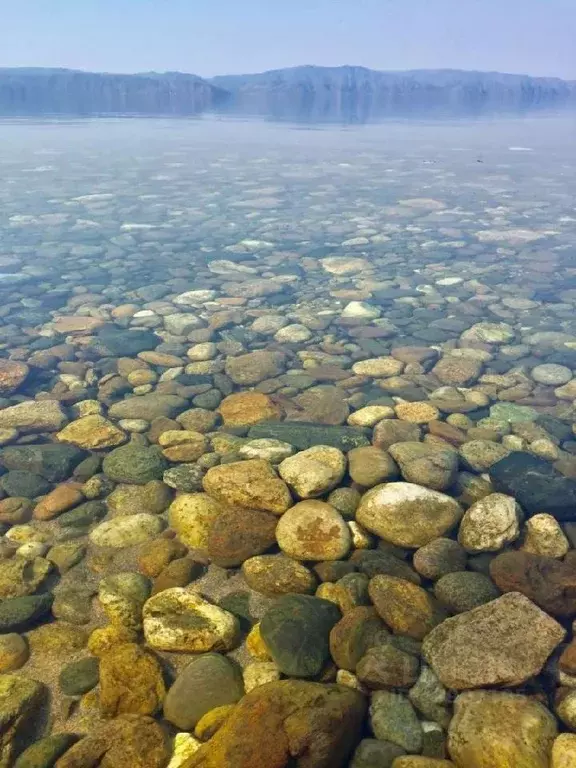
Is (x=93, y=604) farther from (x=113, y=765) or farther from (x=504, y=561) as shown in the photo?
(x=504, y=561)

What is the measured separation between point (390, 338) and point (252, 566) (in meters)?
4.61

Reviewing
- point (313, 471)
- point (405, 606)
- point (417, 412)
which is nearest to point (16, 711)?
point (405, 606)

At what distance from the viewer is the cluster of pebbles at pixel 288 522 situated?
9.32 feet

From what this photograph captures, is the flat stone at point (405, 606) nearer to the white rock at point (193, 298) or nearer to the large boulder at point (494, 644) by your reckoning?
the large boulder at point (494, 644)

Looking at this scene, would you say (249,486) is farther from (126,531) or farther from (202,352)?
(202,352)

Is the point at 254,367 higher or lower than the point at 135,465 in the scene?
higher

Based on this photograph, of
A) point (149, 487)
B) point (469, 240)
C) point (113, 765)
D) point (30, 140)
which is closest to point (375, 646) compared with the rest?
point (113, 765)

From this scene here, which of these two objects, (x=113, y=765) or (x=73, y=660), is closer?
(x=113, y=765)

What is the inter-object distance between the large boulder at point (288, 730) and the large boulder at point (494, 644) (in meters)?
0.53

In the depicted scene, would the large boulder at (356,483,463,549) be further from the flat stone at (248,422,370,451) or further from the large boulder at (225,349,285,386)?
the large boulder at (225,349,285,386)

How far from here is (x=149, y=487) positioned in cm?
468

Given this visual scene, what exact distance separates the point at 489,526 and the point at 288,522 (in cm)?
137

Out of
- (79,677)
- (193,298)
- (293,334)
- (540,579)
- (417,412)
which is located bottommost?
(79,677)

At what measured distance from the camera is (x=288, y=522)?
4.06m
